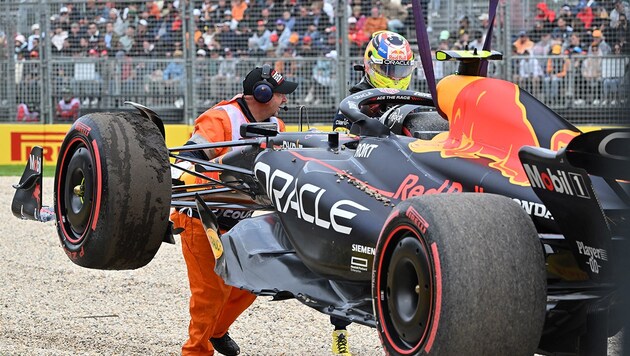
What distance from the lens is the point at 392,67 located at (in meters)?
6.50

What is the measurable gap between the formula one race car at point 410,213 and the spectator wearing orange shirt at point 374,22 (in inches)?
371

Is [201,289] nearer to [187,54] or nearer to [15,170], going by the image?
[187,54]

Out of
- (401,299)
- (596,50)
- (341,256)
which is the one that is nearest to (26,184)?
(341,256)

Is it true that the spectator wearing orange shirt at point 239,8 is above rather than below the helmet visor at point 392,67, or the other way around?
→ above

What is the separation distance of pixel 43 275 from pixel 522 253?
645 centimetres

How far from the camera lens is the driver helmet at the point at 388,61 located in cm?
647

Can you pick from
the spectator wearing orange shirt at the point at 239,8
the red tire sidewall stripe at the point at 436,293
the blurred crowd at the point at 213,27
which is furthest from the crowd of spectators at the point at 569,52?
the red tire sidewall stripe at the point at 436,293

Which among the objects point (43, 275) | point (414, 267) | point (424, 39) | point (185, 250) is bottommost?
point (43, 275)

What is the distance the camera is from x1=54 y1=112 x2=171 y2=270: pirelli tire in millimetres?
4914

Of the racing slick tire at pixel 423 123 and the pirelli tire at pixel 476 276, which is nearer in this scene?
the pirelli tire at pixel 476 276

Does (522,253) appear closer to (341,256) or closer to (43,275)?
(341,256)

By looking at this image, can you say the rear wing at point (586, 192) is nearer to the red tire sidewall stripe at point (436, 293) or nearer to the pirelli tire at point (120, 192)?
the red tire sidewall stripe at point (436, 293)

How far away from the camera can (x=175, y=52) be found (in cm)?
1579

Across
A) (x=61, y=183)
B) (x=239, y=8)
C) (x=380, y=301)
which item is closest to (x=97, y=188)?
(x=61, y=183)
